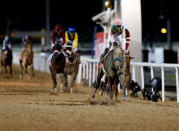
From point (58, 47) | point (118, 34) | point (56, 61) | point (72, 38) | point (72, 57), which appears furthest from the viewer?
point (72, 57)

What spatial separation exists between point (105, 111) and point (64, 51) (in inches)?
250

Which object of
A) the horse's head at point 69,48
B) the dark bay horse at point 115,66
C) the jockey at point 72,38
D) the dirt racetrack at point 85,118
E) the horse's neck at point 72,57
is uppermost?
the jockey at point 72,38

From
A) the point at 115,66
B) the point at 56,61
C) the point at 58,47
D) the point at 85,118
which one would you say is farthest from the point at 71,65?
the point at 85,118

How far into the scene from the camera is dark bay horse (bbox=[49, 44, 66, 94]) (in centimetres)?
1614

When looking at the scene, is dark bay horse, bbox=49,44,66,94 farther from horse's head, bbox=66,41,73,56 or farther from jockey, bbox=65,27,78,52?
jockey, bbox=65,27,78,52

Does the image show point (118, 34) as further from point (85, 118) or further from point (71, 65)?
point (71, 65)

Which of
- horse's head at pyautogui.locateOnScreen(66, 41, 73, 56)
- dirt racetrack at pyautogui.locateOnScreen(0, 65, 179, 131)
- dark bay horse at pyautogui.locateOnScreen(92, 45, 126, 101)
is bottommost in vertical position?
dirt racetrack at pyautogui.locateOnScreen(0, 65, 179, 131)

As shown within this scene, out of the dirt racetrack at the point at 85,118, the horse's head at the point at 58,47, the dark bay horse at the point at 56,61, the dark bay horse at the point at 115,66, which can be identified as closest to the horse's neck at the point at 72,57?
the dark bay horse at the point at 56,61

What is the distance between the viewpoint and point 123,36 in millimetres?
12875

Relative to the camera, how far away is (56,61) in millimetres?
16328

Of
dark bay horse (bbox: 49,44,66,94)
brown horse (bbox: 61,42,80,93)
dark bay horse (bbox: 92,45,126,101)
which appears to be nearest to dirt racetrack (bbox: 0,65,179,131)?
dark bay horse (bbox: 92,45,126,101)

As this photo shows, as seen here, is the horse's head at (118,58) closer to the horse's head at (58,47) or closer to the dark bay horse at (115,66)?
the dark bay horse at (115,66)

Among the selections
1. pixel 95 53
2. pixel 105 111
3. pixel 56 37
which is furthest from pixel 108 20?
pixel 105 111

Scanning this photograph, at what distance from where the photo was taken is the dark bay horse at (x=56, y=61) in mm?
16141
